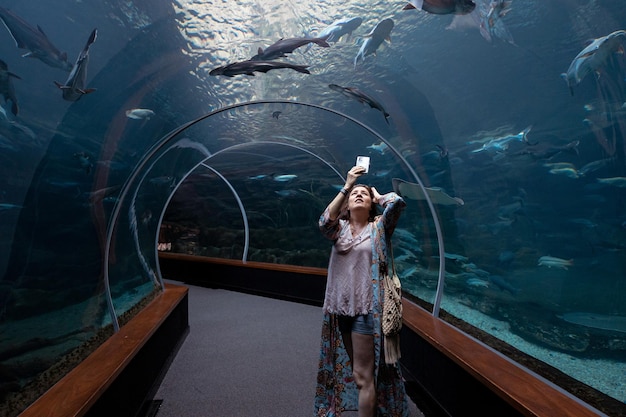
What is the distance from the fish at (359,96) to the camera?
486 cm

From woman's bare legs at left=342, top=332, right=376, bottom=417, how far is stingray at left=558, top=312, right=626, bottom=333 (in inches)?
100

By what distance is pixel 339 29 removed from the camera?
13.3 feet

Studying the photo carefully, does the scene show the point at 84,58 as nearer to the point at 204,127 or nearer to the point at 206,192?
the point at 204,127

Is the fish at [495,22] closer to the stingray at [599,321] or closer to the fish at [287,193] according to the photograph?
the stingray at [599,321]

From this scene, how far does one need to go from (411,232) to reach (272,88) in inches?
181

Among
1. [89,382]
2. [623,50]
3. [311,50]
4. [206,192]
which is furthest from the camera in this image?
[206,192]

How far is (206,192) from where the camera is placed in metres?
12.8

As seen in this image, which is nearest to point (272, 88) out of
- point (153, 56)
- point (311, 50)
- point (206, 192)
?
point (311, 50)

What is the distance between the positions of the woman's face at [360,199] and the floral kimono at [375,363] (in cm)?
12

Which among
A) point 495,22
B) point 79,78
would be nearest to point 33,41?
point 79,78

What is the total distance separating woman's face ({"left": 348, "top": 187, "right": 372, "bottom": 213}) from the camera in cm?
255

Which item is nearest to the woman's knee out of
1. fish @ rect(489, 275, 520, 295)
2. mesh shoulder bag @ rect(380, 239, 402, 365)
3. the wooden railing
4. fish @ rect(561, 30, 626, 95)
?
mesh shoulder bag @ rect(380, 239, 402, 365)

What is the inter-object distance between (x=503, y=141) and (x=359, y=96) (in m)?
1.96

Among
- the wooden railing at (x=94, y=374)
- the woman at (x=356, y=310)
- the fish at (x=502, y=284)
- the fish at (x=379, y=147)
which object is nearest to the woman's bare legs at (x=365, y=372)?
the woman at (x=356, y=310)
